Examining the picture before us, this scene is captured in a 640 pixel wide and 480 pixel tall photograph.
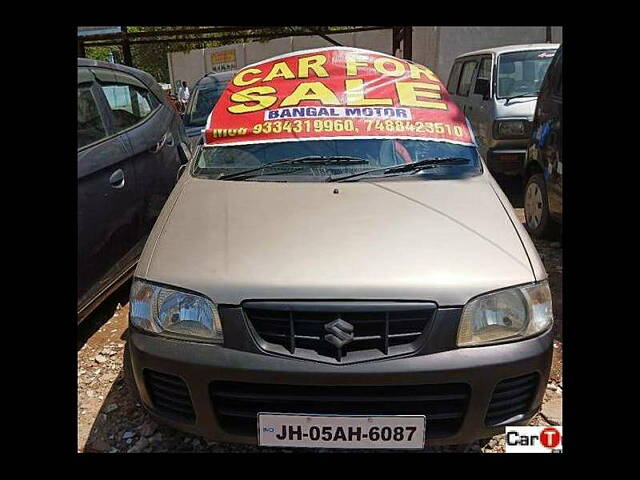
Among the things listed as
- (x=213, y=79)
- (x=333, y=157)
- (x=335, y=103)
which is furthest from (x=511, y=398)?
(x=213, y=79)

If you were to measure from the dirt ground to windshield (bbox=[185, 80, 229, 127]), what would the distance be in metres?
3.93

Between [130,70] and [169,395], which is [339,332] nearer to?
[169,395]

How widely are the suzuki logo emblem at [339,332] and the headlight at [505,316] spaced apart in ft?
1.26

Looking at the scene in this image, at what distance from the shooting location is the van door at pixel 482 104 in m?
6.04

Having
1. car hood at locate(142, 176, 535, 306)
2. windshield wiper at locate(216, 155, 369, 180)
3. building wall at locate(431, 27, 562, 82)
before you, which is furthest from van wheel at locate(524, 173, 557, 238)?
building wall at locate(431, 27, 562, 82)

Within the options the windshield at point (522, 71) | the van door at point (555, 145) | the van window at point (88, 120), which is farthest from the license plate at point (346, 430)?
the windshield at point (522, 71)

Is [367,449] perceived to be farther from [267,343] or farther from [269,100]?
[269,100]

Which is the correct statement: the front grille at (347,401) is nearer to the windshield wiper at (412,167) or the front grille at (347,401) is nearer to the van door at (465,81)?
the windshield wiper at (412,167)

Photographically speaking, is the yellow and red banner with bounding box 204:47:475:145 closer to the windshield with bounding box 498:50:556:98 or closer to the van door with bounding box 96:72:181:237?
the van door with bounding box 96:72:181:237

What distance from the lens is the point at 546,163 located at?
439cm

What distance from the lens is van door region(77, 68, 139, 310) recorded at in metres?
2.92

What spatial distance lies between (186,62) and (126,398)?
1941cm

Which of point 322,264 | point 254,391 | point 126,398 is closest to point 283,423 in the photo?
point 254,391

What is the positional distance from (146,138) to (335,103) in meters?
1.60
